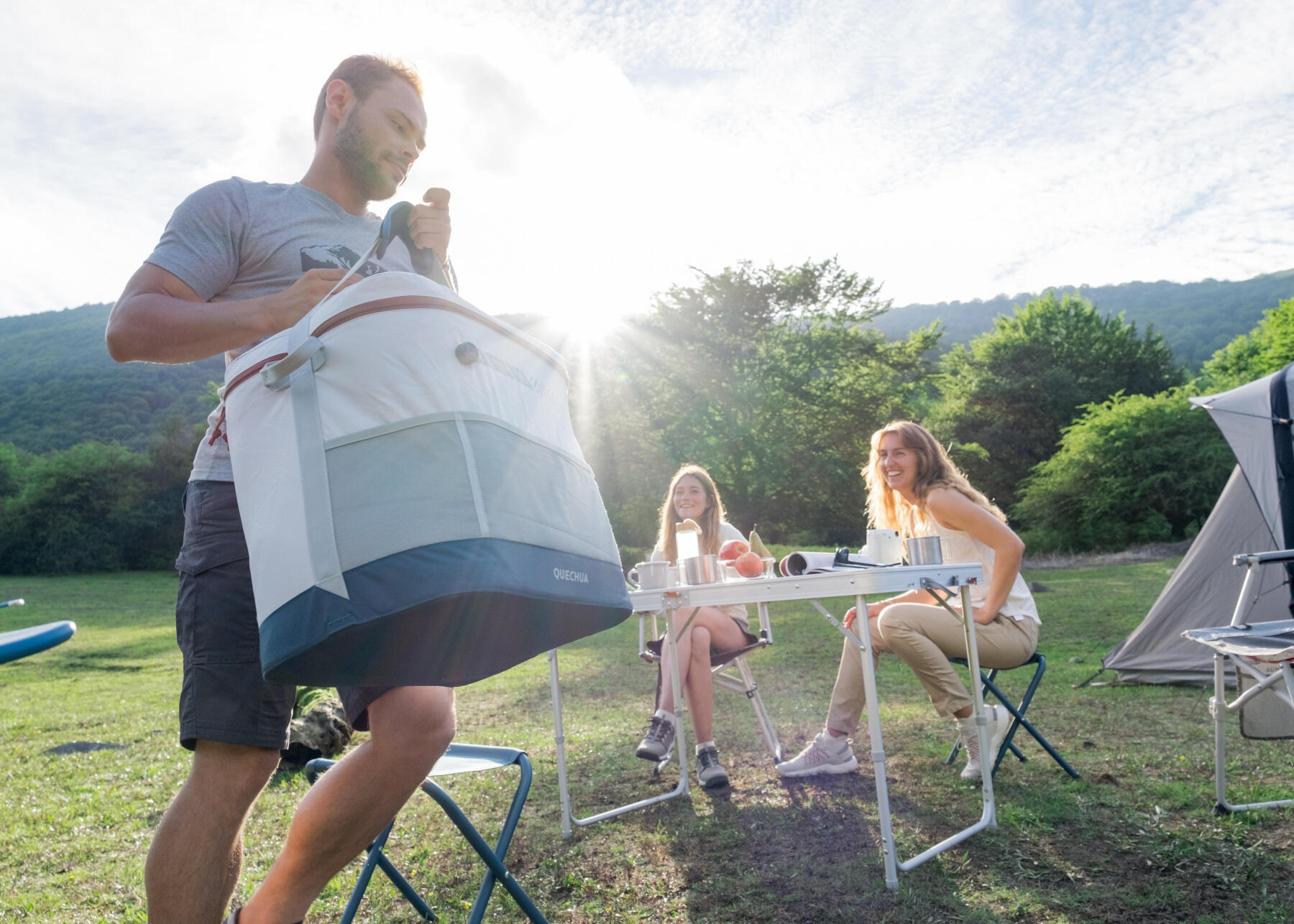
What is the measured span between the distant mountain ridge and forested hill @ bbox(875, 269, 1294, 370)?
0.48 feet

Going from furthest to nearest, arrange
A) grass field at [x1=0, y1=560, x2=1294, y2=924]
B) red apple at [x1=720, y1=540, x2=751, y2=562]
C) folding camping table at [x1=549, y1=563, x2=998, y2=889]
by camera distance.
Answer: red apple at [x1=720, y1=540, x2=751, y2=562] < folding camping table at [x1=549, y1=563, x2=998, y2=889] < grass field at [x1=0, y1=560, x2=1294, y2=924]

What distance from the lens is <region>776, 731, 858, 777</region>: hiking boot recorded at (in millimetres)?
3320

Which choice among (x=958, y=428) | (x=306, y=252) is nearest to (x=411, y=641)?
(x=306, y=252)

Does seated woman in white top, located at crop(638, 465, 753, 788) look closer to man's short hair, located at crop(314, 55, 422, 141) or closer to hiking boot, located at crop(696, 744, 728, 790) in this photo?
hiking boot, located at crop(696, 744, 728, 790)

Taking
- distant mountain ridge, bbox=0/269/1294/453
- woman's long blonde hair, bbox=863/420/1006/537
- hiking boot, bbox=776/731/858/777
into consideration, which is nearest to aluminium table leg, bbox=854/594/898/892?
hiking boot, bbox=776/731/858/777

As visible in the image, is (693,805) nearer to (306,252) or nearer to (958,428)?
(306,252)

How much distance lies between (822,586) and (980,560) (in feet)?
3.67

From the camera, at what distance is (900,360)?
91.5ft

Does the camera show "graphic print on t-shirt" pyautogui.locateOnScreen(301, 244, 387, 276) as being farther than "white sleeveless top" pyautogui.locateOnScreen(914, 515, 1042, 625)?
No

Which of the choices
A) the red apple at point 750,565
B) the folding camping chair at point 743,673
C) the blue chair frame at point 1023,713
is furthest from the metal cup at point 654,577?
the blue chair frame at point 1023,713

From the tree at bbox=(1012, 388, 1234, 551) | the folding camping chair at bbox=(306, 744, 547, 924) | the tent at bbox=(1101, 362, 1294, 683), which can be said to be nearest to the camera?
the folding camping chair at bbox=(306, 744, 547, 924)

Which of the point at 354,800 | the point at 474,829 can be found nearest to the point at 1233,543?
the point at 474,829

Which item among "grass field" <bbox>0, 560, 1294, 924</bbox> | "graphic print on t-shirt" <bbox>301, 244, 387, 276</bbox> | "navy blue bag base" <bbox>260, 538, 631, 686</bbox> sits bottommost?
"grass field" <bbox>0, 560, 1294, 924</bbox>

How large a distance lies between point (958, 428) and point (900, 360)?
2.86m
